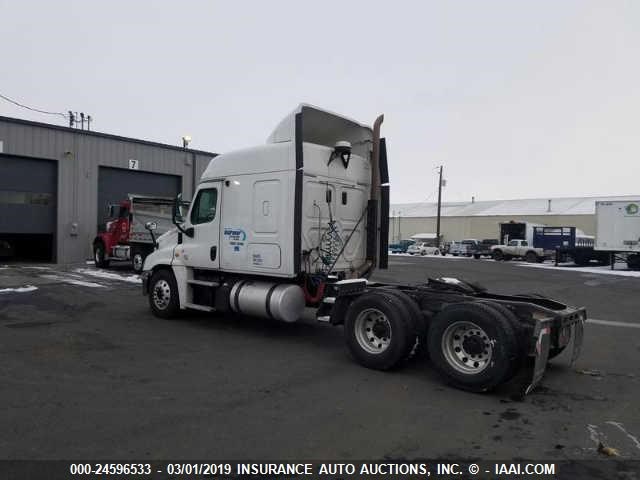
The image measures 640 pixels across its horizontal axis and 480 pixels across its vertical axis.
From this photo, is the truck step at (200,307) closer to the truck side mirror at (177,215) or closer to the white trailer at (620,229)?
the truck side mirror at (177,215)

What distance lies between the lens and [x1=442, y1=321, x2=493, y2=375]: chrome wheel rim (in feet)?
A: 17.6

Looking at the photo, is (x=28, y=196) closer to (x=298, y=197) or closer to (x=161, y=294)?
(x=161, y=294)

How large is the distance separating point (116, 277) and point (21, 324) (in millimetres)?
8193

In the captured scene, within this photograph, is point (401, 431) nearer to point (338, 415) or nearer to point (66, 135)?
point (338, 415)

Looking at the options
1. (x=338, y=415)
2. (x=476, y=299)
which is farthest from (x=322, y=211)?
(x=338, y=415)

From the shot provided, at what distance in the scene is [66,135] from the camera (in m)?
22.0

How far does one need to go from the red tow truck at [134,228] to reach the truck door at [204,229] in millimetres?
10009

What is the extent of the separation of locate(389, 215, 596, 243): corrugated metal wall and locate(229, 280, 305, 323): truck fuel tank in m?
54.4

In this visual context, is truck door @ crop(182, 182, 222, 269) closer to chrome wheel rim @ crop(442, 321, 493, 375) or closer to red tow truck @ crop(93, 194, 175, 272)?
chrome wheel rim @ crop(442, 321, 493, 375)

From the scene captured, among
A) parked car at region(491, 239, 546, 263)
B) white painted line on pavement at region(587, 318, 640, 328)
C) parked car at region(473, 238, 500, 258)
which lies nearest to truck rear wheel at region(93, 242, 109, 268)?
white painted line on pavement at region(587, 318, 640, 328)

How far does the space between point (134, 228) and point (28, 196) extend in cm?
627

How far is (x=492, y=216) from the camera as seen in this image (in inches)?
2601

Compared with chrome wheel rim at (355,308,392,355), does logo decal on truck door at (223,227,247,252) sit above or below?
above

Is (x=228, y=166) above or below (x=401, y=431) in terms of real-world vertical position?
above
